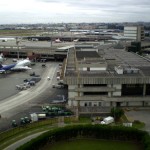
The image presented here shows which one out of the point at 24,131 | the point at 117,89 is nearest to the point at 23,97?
the point at 24,131

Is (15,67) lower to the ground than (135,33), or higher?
lower

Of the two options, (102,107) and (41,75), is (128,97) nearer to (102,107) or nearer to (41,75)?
(102,107)

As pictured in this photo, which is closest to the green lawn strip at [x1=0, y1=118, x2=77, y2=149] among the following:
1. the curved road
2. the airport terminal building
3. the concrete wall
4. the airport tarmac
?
the airport tarmac

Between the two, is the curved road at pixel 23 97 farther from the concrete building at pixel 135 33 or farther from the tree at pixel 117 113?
the concrete building at pixel 135 33

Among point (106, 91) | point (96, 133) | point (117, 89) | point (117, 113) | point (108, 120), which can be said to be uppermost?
point (117, 89)

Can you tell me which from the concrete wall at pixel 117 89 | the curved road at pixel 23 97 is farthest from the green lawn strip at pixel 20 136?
the concrete wall at pixel 117 89

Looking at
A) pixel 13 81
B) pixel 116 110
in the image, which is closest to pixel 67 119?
pixel 116 110

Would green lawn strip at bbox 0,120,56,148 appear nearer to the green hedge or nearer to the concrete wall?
the green hedge

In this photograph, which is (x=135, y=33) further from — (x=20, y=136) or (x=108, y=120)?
(x=20, y=136)
